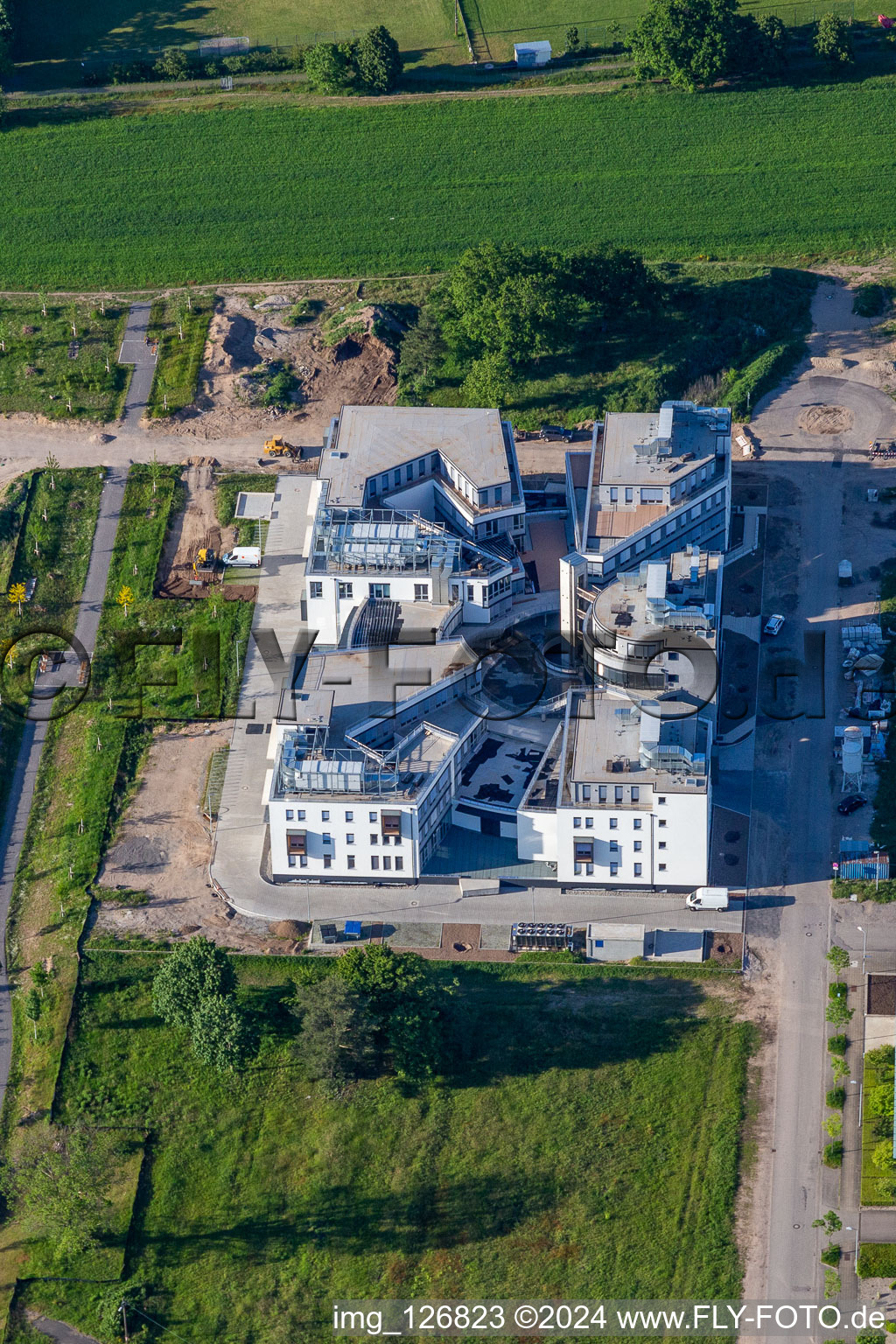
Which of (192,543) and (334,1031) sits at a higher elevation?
(192,543)

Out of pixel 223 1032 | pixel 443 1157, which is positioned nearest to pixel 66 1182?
pixel 223 1032

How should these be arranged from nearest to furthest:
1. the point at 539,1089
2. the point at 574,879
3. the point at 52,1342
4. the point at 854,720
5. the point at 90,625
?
the point at 52,1342, the point at 539,1089, the point at 574,879, the point at 854,720, the point at 90,625

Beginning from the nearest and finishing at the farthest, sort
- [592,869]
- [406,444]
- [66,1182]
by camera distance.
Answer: [66,1182] → [592,869] → [406,444]

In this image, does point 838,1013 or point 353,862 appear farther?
point 353,862

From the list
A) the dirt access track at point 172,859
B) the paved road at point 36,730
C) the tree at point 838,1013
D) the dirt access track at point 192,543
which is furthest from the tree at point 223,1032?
the dirt access track at point 192,543

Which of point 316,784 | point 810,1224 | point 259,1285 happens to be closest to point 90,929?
point 316,784

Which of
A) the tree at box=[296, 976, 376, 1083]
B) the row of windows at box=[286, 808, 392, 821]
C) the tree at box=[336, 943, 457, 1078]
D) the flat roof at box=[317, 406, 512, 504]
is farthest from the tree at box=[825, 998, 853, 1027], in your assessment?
the flat roof at box=[317, 406, 512, 504]

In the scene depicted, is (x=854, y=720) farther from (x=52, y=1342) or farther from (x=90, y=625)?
(x=52, y=1342)

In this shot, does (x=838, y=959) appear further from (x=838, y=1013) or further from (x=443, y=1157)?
(x=443, y=1157)
